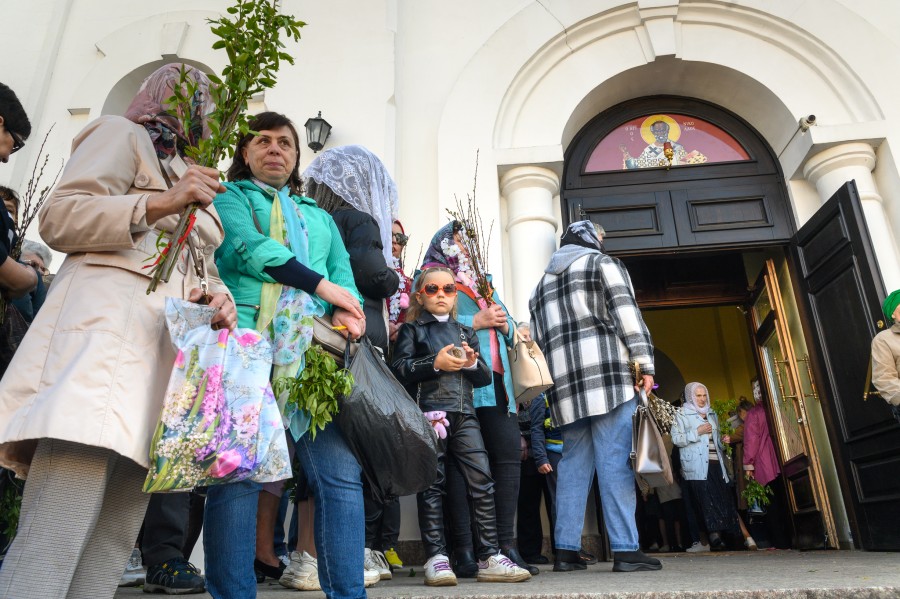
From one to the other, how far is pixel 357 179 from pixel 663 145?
4555 mm

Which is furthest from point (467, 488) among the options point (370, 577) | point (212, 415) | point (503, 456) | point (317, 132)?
point (317, 132)

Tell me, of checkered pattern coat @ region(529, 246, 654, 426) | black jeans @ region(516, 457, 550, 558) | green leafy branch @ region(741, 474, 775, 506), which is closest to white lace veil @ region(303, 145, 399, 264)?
checkered pattern coat @ region(529, 246, 654, 426)

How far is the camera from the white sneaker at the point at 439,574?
287 cm

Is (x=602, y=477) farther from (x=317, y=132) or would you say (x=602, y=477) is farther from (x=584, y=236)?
(x=317, y=132)

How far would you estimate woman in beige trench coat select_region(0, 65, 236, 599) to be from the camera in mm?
Answer: 1532

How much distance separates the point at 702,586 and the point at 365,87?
16.7 ft

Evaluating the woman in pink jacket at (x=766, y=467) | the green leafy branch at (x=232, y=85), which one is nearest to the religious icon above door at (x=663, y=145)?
the woman in pink jacket at (x=766, y=467)

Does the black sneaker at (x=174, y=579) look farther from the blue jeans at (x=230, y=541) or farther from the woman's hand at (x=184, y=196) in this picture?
the woman's hand at (x=184, y=196)

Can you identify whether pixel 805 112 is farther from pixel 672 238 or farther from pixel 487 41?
pixel 487 41

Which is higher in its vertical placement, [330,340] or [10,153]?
[10,153]

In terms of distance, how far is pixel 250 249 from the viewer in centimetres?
214

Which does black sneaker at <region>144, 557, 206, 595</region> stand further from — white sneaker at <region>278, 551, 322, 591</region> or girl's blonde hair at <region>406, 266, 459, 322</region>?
girl's blonde hair at <region>406, 266, 459, 322</region>

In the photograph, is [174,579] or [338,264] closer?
[338,264]

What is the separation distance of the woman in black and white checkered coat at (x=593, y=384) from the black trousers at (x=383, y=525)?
970 mm
